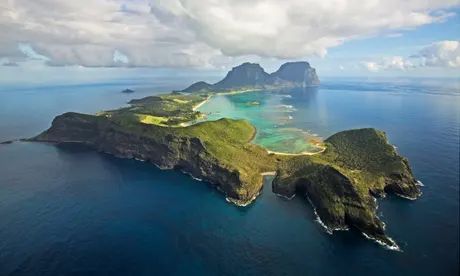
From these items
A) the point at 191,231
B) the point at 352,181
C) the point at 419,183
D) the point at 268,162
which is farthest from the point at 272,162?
the point at 191,231

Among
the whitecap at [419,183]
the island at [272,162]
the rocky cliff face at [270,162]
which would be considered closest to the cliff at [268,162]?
the island at [272,162]

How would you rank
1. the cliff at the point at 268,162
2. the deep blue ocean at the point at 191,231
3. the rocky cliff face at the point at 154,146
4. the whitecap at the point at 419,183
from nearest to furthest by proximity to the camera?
1. the deep blue ocean at the point at 191,231
2. the cliff at the point at 268,162
3. the whitecap at the point at 419,183
4. the rocky cliff face at the point at 154,146

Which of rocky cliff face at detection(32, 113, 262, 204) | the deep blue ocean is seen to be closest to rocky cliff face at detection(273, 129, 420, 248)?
the deep blue ocean

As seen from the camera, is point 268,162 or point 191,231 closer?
point 191,231

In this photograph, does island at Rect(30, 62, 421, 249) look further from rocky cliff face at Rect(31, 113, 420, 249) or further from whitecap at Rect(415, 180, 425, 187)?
whitecap at Rect(415, 180, 425, 187)

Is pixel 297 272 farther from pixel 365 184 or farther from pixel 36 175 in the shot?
pixel 36 175

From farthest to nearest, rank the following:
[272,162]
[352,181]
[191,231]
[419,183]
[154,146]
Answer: [154,146]
[272,162]
[419,183]
[352,181]
[191,231]

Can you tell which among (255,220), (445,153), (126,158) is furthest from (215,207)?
(445,153)

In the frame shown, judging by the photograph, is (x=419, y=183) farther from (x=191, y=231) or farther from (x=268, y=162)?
(x=191, y=231)

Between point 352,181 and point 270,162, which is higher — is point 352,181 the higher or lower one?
the higher one

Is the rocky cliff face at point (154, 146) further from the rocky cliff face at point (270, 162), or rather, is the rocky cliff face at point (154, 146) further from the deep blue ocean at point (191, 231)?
the deep blue ocean at point (191, 231)
